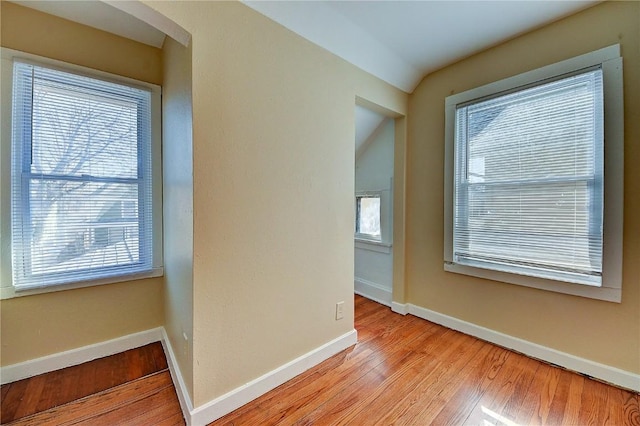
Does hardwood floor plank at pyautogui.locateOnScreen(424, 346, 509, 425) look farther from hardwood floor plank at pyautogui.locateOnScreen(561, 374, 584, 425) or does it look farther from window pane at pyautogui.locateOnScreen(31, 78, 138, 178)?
window pane at pyautogui.locateOnScreen(31, 78, 138, 178)

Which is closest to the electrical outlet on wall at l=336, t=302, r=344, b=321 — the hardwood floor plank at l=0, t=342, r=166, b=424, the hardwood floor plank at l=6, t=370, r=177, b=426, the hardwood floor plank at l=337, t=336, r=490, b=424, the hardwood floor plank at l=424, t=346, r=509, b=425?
the hardwood floor plank at l=337, t=336, r=490, b=424

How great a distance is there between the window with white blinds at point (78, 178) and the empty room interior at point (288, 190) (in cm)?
1

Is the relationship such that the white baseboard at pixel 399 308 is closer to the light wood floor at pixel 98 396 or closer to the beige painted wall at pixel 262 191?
the beige painted wall at pixel 262 191

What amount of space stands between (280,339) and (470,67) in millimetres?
2651

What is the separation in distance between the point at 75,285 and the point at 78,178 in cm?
76

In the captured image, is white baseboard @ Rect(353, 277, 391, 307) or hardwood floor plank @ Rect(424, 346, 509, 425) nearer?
hardwood floor plank @ Rect(424, 346, 509, 425)

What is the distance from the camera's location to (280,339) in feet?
5.31

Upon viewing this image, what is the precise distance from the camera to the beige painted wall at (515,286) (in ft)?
5.01

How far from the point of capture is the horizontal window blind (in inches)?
64.5

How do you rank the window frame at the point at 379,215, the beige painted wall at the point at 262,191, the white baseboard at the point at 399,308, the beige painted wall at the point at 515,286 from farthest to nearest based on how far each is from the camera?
the window frame at the point at 379,215 < the white baseboard at the point at 399,308 < the beige painted wall at the point at 515,286 < the beige painted wall at the point at 262,191

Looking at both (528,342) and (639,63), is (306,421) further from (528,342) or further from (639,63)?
(639,63)

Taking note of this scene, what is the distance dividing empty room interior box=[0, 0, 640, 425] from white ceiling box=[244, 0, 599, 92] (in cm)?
1

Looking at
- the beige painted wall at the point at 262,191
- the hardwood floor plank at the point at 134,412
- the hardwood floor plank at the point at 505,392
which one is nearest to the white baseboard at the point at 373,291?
the beige painted wall at the point at 262,191

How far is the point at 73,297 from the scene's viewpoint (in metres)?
1.82
